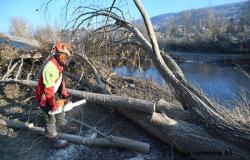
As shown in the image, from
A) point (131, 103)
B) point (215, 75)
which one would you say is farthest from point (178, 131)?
point (215, 75)

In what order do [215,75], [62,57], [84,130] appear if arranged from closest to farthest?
[62,57]
[84,130]
[215,75]

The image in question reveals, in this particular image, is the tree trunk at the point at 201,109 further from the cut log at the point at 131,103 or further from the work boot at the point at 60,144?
the work boot at the point at 60,144

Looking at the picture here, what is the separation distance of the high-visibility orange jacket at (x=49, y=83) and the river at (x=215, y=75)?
3.52 meters

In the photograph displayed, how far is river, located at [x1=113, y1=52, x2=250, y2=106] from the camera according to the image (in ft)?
37.3

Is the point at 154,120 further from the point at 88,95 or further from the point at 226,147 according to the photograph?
the point at 88,95

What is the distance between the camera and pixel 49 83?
5.83 m

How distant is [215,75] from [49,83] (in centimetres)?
1552

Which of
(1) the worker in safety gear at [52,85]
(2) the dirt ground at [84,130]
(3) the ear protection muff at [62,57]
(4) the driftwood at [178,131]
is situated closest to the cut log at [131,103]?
(4) the driftwood at [178,131]

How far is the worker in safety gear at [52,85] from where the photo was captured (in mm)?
5855

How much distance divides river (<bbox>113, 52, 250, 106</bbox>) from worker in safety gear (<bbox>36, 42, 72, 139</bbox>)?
3.36 metres

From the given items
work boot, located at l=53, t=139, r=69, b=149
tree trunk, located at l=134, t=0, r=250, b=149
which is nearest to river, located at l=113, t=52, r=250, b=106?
tree trunk, located at l=134, t=0, r=250, b=149

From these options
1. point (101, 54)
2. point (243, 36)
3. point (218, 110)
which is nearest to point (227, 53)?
point (243, 36)

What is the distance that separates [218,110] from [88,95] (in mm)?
2724

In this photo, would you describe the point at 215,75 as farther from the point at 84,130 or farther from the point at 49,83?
the point at 49,83
